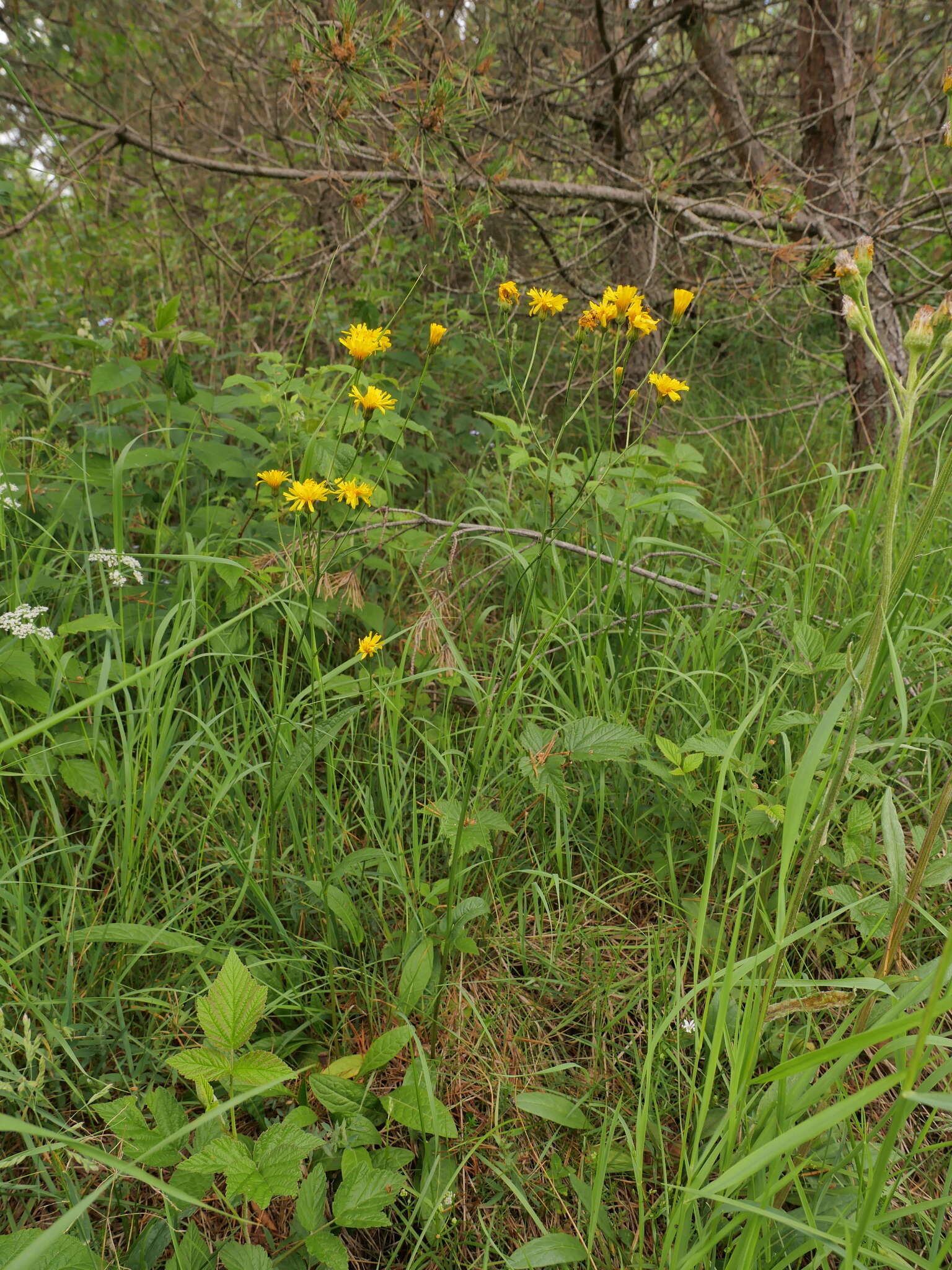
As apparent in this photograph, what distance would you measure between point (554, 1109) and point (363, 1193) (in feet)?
0.85

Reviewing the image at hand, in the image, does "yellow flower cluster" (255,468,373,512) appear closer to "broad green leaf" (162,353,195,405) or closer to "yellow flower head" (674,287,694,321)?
"broad green leaf" (162,353,195,405)

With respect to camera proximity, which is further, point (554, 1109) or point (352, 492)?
point (352, 492)

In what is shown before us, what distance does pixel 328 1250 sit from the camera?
831mm

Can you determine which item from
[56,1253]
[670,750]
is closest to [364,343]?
[670,750]

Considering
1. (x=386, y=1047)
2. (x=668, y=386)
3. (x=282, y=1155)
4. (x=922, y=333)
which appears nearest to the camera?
(x=922, y=333)

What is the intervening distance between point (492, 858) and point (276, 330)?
2.83m

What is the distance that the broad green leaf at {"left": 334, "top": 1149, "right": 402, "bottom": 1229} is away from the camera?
0.83 meters

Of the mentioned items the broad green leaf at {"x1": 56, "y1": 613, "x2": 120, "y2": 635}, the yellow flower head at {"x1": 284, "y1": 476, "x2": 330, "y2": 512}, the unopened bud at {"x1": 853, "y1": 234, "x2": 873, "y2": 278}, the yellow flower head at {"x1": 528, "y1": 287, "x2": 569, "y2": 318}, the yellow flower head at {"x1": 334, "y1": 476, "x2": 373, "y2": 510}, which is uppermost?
the yellow flower head at {"x1": 528, "y1": 287, "x2": 569, "y2": 318}

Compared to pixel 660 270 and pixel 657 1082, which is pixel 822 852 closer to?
pixel 657 1082

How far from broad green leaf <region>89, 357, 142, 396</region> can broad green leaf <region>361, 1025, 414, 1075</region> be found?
4.63 feet

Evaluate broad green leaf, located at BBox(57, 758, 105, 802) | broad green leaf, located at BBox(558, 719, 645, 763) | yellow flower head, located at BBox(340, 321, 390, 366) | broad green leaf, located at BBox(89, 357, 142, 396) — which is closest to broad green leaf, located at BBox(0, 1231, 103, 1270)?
broad green leaf, located at BBox(57, 758, 105, 802)

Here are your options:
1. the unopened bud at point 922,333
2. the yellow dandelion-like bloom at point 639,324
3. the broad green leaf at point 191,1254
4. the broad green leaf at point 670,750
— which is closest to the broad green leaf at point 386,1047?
the broad green leaf at point 191,1254

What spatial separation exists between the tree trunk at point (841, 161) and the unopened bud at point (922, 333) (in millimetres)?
2013

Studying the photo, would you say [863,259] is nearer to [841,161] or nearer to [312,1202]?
[312,1202]
